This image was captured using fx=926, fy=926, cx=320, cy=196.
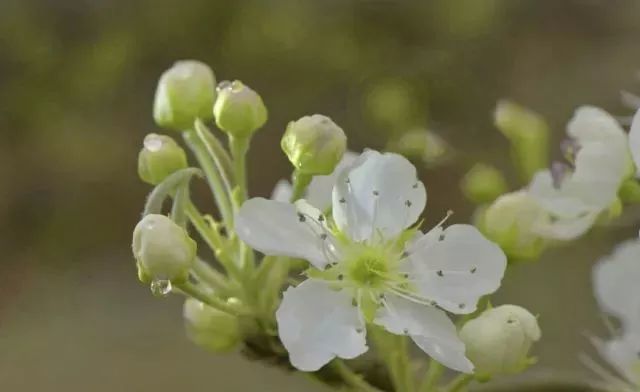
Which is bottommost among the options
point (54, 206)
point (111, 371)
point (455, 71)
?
point (111, 371)

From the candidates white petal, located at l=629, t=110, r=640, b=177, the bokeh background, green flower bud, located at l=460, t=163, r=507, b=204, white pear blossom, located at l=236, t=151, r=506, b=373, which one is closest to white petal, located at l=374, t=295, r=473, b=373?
white pear blossom, located at l=236, t=151, r=506, b=373

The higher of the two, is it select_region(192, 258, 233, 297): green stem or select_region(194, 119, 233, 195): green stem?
select_region(194, 119, 233, 195): green stem

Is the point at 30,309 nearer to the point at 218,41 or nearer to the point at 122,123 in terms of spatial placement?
the point at 122,123

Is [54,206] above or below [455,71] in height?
below

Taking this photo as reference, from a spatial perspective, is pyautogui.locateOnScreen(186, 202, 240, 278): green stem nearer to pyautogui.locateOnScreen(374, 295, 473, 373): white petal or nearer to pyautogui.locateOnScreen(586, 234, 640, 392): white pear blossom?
pyautogui.locateOnScreen(374, 295, 473, 373): white petal

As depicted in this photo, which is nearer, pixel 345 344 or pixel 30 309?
pixel 345 344

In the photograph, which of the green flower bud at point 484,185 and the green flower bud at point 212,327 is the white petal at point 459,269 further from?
the green flower bud at point 484,185

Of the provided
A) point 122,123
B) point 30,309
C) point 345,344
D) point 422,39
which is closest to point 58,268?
point 30,309

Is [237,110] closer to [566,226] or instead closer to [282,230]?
[282,230]
